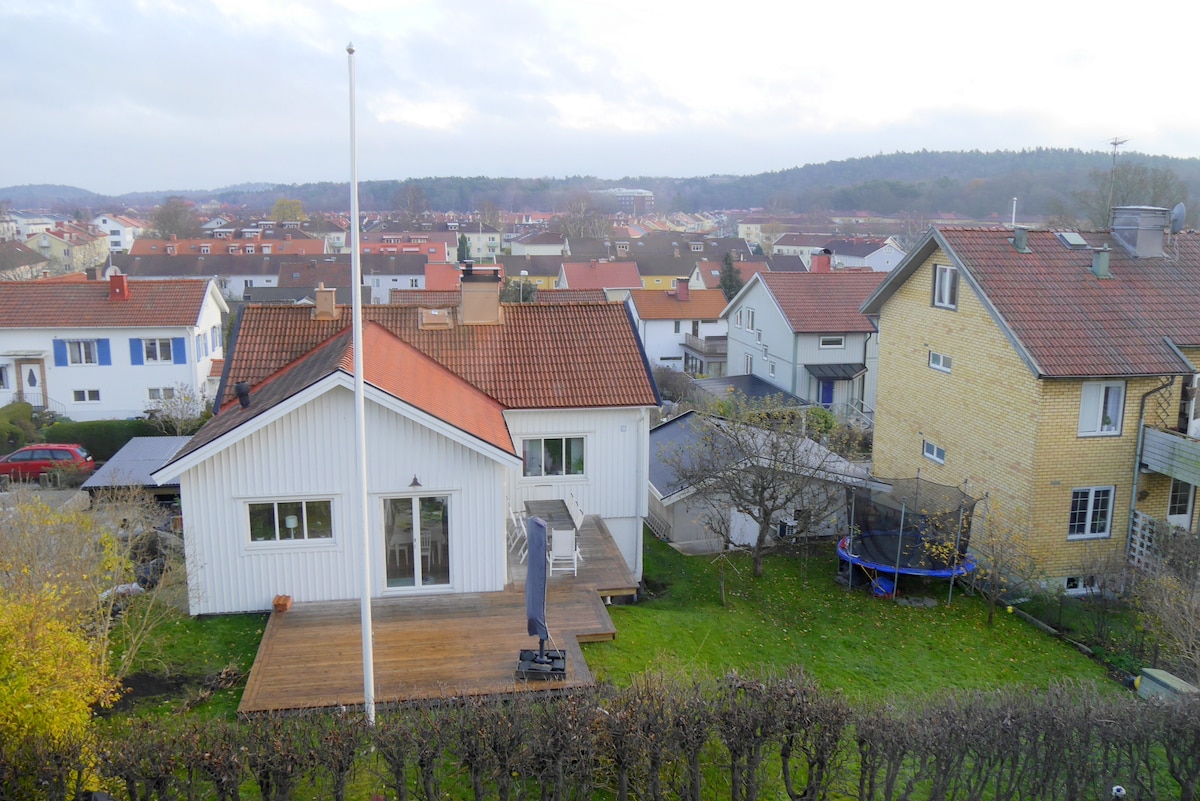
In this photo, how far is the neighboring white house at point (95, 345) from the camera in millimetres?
34062

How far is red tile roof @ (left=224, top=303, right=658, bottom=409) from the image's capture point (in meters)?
18.0

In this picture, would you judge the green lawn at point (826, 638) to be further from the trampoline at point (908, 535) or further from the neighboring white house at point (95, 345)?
the neighboring white house at point (95, 345)

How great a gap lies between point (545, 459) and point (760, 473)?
4.35m

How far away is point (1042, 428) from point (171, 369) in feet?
100

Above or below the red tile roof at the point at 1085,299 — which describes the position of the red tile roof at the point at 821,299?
below

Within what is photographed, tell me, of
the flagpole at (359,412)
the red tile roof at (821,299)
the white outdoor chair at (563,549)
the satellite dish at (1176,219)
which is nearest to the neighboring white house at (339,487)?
the white outdoor chair at (563,549)

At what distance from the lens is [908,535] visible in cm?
1802

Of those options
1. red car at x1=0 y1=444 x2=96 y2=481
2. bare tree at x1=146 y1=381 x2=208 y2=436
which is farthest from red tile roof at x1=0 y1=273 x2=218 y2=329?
red car at x1=0 y1=444 x2=96 y2=481

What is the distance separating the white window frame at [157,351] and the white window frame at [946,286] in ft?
91.5

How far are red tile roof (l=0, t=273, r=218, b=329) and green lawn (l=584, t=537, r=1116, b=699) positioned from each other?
80.6ft

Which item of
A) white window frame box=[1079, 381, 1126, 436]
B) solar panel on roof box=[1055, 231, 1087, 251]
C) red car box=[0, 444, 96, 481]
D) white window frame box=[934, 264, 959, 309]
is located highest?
solar panel on roof box=[1055, 231, 1087, 251]

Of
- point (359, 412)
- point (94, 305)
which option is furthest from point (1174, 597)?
point (94, 305)

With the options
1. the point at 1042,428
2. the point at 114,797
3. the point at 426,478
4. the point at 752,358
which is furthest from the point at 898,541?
the point at 752,358

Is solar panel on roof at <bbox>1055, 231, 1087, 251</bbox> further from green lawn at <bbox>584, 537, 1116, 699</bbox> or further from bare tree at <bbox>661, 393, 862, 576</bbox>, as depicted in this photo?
green lawn at <bbox>584, 537, 1116, 699</bbox>
